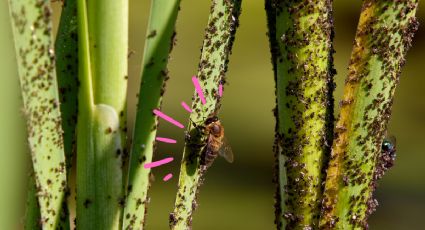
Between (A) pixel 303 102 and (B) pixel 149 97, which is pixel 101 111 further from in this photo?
(A) pixel 303 102

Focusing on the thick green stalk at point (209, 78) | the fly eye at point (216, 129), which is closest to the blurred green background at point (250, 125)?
the fly eye at point (216, 129)

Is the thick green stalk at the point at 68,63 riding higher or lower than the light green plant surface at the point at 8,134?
higher

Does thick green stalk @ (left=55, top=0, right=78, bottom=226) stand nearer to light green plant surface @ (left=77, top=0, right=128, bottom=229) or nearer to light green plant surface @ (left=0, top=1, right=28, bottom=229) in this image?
light green plant surface @ (left=77, top=0, right=128, bottom=229)

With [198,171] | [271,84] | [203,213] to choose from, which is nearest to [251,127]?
[271,84]

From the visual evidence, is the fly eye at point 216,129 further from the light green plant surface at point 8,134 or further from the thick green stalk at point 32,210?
the light green plant surface at point 8,134

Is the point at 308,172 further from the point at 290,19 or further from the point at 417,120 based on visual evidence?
the point at 417,120

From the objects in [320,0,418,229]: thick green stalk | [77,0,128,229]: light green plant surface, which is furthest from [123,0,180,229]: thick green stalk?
[320,0,418,229]: thick green stalk
